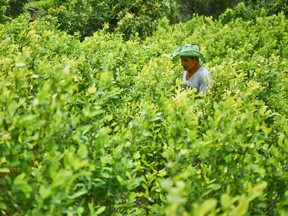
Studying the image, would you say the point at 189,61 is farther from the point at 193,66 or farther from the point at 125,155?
the point at 125,155

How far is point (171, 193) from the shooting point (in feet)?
4.46

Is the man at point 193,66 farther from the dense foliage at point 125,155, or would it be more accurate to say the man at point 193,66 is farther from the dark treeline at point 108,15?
the dark treeline at point 108,15

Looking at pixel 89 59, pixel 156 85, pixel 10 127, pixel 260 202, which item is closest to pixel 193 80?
pixel 156 85

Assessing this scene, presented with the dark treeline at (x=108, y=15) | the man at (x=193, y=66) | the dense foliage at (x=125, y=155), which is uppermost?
the dark treeline at (x=108, y=15)

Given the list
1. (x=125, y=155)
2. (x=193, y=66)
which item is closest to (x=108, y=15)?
(x=193, y=66)

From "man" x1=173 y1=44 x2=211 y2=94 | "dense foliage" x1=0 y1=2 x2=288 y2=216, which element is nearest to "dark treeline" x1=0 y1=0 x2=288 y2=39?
"man" x1=173 y1=44 x2=211 y2=94

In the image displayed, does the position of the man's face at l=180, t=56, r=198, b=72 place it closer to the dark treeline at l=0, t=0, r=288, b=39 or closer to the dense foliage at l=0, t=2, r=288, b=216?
the dense foliage at l=0, t=2, r=288, b=216

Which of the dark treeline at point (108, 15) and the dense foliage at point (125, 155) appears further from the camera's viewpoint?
the dark treeline at point (108, 15)

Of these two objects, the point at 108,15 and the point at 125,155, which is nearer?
the point at 125,155

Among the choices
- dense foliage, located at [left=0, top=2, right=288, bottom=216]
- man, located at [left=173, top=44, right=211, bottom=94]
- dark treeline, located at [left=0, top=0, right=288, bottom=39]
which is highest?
dark treeline, located at [left=0, top=0, right=288, bottom=39]

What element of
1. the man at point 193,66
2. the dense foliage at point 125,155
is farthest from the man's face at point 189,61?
the dense foliage at point 125,155

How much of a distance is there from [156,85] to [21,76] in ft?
5.73

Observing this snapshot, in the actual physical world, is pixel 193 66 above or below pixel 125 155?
above

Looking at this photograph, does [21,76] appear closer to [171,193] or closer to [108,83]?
[108,83]
